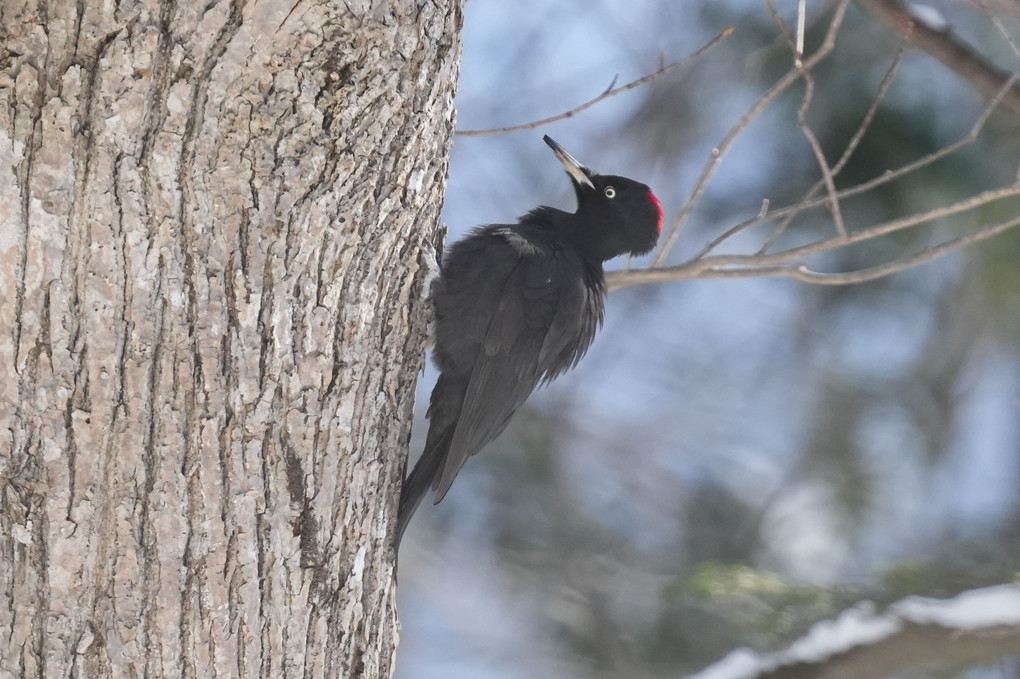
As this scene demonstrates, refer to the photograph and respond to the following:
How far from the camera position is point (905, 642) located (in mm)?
3070

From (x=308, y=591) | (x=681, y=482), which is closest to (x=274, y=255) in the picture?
(x=308, y=591)

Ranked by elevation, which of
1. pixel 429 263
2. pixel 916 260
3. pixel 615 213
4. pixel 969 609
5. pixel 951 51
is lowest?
pixel 969 609

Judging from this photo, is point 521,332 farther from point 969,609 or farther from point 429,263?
point 969,609

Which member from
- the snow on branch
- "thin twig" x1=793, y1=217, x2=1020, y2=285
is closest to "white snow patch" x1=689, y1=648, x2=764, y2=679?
the snow on branch

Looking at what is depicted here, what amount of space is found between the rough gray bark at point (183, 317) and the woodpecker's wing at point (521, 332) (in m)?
1.11

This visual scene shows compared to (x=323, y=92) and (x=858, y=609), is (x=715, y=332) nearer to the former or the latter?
(x=858, y=609)

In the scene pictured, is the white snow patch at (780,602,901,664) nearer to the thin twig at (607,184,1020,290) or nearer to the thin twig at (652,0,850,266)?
the thin twig at (607,184,1020,290)

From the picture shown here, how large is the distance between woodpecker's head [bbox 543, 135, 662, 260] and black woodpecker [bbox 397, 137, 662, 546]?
0.89 feet

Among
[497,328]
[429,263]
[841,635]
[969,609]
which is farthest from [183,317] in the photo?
[969,609]

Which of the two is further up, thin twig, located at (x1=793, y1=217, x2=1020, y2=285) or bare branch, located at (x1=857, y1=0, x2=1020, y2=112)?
bare branch, located at (x1=857, y1=0, x2=1020, y2=112)

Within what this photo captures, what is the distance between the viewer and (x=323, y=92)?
197cm

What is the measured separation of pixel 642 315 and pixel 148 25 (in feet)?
21.8

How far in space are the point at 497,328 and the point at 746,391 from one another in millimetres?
5243

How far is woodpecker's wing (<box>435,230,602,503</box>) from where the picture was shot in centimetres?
322
